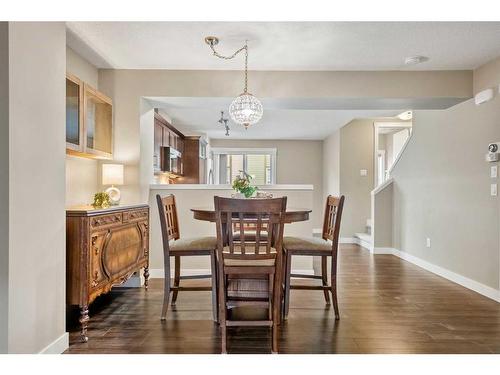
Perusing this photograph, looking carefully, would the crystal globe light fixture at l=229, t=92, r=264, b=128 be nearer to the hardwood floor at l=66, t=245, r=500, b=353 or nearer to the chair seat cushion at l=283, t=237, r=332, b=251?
the chair seat cushion at l=283, t=237, r=332, b=251

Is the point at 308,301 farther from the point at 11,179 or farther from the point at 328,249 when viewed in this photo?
the point at 11,179

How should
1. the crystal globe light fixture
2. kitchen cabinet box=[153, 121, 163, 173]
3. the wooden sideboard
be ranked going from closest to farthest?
the wooden sideboard < the crystal globe light fixture < kitchen cabinet box=[153, 121, 163, 173]

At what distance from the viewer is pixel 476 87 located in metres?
3.79

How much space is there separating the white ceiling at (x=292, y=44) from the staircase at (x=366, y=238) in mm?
3279

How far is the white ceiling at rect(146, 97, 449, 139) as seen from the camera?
4.07m

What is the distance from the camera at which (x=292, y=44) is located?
3180mm

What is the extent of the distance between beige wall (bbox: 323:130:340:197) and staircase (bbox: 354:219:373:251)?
908mm

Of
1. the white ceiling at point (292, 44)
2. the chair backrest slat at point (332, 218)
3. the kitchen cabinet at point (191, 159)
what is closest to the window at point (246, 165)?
the kitchen cabinet at point (191, 159)

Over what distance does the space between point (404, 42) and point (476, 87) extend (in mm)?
1278

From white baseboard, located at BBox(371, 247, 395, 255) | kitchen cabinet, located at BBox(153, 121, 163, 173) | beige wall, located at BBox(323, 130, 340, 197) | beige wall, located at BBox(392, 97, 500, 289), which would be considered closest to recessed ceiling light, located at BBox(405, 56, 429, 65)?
beige wall, located at BBox(392, 97, 500, 289)

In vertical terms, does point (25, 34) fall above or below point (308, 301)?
above

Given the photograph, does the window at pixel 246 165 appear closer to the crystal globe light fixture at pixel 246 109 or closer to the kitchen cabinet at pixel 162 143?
the kitchen cabinet at pixel 162 143
